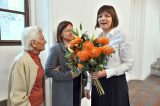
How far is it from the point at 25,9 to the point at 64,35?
1.70 ft

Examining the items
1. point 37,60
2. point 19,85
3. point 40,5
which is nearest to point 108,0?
point 40,5

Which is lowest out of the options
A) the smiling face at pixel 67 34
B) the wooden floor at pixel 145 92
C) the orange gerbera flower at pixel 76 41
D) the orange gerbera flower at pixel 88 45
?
the wooden floor at pixel 145 92

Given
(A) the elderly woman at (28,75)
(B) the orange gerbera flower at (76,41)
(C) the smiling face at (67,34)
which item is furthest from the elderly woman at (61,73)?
(B) the orange gerbera flower at (76,41)

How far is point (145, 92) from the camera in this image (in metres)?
4.91

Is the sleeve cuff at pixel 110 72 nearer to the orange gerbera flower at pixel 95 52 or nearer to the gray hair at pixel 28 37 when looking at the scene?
the orange gerbera flower at pixel 95 52

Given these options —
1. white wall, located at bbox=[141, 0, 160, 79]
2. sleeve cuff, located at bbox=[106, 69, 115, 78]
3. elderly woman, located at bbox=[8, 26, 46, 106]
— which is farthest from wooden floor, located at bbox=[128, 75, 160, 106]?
elderly woman, located at bbox=[8, 26, 46, 106]

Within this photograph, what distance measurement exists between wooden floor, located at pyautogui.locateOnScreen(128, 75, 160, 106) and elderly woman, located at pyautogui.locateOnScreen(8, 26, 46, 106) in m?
2.68

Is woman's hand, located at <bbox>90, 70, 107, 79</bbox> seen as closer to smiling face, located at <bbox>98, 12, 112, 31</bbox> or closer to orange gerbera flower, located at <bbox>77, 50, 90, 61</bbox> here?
orange gerbera flower, located at <bbox>77, 50, 90, 61</bbox>

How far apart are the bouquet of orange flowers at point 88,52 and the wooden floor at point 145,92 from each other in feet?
8.87

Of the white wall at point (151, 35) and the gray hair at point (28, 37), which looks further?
the white wall at point (151, 35)

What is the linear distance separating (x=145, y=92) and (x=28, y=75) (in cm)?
383

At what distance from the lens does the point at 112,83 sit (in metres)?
1.94

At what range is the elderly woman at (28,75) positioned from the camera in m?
1.63

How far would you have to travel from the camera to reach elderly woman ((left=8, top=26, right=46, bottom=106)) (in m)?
1.63
